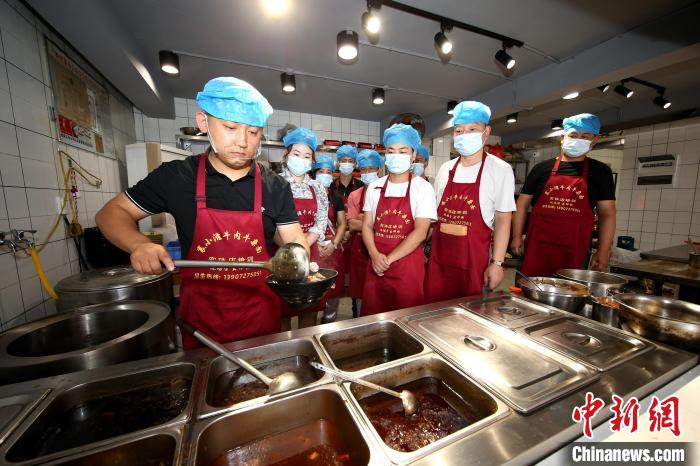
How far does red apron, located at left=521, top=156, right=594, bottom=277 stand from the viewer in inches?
105

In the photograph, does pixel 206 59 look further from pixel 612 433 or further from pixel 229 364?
pixel 612 433

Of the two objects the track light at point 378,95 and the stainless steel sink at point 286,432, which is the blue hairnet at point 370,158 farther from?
the stainless steel sink at point 286,432

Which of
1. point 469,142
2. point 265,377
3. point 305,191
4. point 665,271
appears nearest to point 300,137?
point 305,191

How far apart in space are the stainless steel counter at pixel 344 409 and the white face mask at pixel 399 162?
1524 millimetres

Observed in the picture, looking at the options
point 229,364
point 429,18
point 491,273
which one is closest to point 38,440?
point 229,364

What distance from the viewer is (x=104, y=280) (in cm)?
192

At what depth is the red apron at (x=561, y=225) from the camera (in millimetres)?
2678

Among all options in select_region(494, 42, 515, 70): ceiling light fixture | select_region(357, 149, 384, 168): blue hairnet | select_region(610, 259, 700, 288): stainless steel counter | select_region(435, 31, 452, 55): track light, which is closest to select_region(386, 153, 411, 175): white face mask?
select_region(435, 31, 452, 55): track light

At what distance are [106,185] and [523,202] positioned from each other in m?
4.96

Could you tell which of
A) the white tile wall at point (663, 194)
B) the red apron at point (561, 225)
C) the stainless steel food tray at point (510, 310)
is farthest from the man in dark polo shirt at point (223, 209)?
the white tile wall at point (663, 194)

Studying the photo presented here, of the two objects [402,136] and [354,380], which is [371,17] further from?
[354,380]

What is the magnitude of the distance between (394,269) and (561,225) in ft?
5.97

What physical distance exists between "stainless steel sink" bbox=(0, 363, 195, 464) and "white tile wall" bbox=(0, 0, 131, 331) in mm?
1925

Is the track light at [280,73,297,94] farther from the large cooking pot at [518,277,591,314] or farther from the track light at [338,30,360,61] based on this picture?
the large cooking pot at [518,277,591,314]
